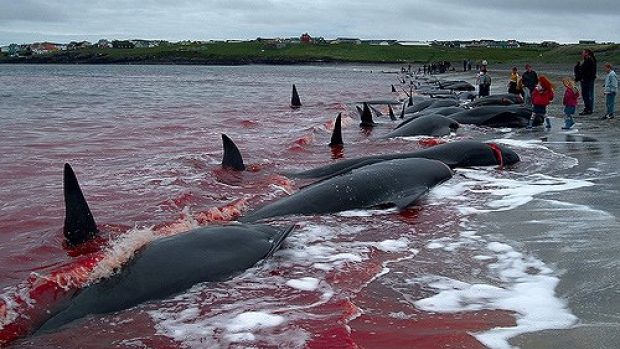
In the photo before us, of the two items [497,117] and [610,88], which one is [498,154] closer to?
[497,117]

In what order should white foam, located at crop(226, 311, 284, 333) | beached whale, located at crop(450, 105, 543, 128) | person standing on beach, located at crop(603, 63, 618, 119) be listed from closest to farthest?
white foam, located at crop(226, 311, 284, 333) → person standing on beach, located at crop(603, 63, 618, 119) → beached whale, located at crop(450, 105, 543, 128)

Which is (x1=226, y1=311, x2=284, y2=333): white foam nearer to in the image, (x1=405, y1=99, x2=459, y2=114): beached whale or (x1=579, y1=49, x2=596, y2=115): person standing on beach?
(x1=579, y1=49, x2=596, y2=115): person standing on beach

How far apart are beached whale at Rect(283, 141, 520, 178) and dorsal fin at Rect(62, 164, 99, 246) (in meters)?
5.81

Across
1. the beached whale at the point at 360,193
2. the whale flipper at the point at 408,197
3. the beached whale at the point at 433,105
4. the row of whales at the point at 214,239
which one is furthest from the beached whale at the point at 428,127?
the whale flipper at the point at 408,197

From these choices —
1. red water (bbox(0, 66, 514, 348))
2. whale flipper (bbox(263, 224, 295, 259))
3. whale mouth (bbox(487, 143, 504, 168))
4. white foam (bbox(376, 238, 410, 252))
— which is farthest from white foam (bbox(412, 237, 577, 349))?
whale mouth (bbox(487, 143, 504, 168))

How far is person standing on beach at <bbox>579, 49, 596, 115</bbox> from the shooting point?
73.8 ft

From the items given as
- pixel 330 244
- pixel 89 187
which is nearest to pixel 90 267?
pixel 330 244

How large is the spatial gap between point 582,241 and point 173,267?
4.66m

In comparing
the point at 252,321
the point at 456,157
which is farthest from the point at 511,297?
the point at 456,157

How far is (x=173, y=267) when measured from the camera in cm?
701

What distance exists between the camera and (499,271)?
23.3ft

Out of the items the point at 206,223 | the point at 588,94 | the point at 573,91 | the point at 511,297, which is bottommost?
the point at 206,223

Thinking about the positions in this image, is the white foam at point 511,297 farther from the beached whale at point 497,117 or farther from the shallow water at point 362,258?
the beached whale at point 497,117

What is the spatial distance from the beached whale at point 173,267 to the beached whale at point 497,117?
15.2 m
